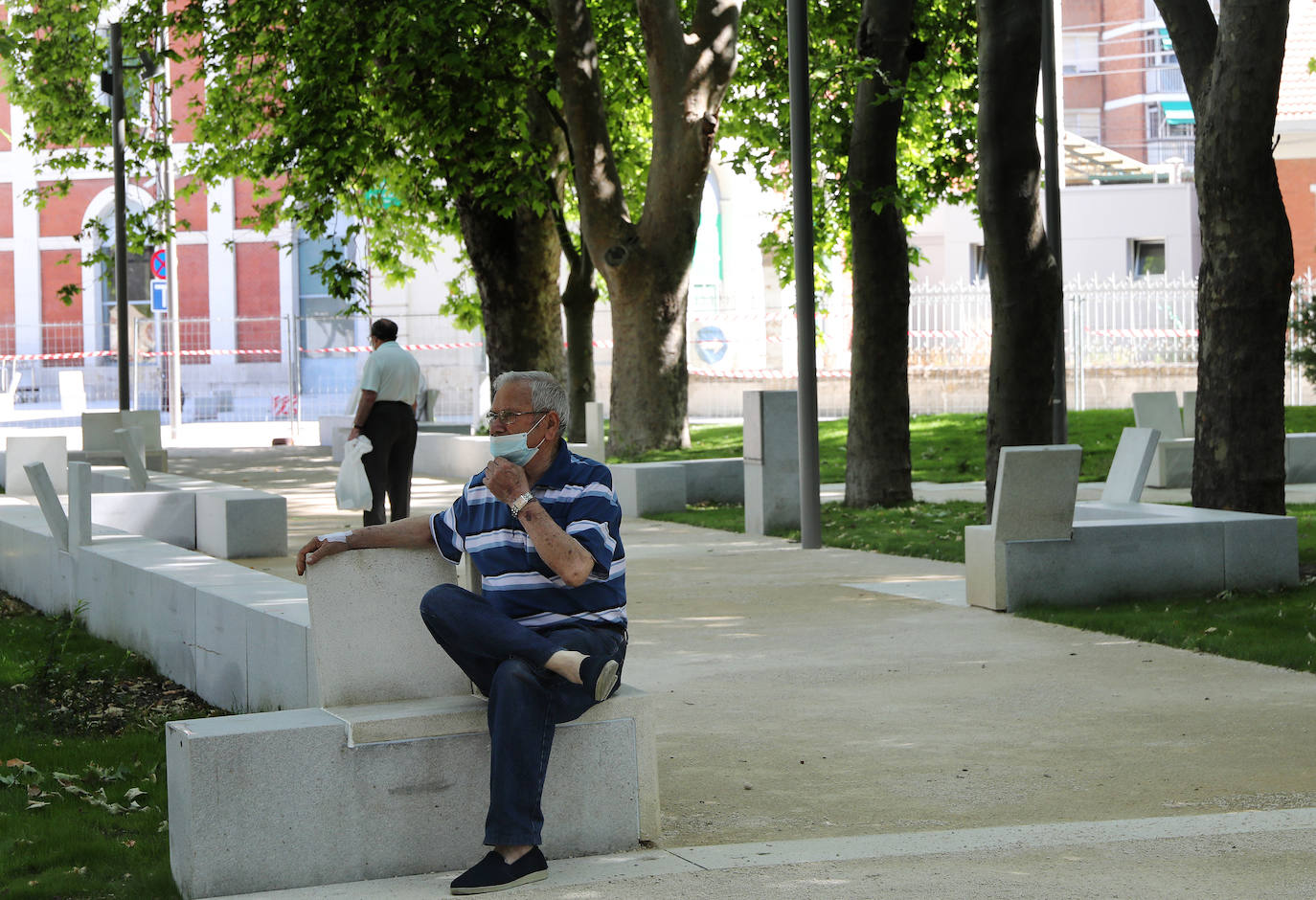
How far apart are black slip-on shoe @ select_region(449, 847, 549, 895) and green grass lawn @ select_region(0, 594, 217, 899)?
90 cm

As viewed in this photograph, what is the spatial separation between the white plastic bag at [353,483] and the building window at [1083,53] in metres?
53.2

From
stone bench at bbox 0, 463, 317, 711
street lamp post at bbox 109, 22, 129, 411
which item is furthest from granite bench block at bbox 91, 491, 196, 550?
street lamp post at bbox 109, 22, 129, 411

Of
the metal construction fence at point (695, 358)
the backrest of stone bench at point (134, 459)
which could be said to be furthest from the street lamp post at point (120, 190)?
the backrest of stone bench at point (134, 459)

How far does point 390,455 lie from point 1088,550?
562 cm

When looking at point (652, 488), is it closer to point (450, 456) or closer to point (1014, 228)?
point (1014, 228)

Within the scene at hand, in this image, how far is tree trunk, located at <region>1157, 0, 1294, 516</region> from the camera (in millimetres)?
11977

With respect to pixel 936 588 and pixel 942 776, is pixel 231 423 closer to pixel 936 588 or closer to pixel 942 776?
pixel 936 588

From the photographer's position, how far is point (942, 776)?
6.58 meters

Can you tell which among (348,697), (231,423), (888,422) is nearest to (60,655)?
(348,697)

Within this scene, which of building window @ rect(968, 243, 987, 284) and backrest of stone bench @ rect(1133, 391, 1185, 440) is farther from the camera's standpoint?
building window @ rect(968, 243, 987, 284)

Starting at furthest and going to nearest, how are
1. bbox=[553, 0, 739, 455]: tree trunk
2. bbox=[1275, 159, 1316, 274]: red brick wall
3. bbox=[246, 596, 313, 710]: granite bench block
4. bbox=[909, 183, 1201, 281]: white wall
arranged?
bbox=[909, 183, 1201, 281]: white wall → bbox=[1275, 159, 1316, 274]: red brick wall → bbox=[553, 0, 739, 455]: tree trunk → bbox=[246, 596, 313, 710]: granite bench block

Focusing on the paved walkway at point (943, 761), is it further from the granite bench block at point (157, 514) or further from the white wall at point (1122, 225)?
the white wall at point (1122, 225)

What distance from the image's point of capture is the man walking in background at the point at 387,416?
44.2 feet

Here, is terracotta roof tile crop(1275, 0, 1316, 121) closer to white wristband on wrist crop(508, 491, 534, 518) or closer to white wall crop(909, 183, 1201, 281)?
white wall crop(909, 183, 1201, 281)
